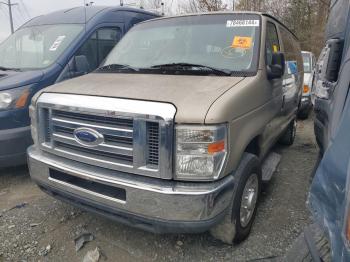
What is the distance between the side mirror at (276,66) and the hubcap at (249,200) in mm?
1030

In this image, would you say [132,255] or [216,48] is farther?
[216,48]

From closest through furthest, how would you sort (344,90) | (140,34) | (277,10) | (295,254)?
(295,254) < (344,90) < (140,34) < (277,10)

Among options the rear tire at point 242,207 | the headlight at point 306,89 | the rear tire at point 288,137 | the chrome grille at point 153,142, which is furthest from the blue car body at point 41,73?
the headlight at point 306,89

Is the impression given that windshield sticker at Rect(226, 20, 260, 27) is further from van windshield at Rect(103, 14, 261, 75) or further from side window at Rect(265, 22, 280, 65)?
side window at Rect(265, 22, 280, 65)

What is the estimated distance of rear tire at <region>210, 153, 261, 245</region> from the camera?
2697 millimetres

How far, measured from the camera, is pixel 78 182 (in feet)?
9.32

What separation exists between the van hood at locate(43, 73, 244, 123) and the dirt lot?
1326 millimetres

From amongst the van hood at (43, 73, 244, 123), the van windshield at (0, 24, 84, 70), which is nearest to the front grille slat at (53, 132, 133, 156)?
the van hood at (43, 73, 244, 123)

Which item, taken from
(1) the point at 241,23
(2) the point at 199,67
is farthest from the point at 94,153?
(1) the point at 241,23

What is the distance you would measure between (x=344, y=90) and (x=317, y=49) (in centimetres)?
1534

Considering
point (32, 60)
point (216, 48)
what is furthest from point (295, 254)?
point (32, 60)

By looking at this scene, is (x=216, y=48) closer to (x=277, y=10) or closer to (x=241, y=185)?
(x=241, y=185)

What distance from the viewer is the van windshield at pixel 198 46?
314cm

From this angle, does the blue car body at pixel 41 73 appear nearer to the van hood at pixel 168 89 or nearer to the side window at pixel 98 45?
the side window at pixel 98 45
